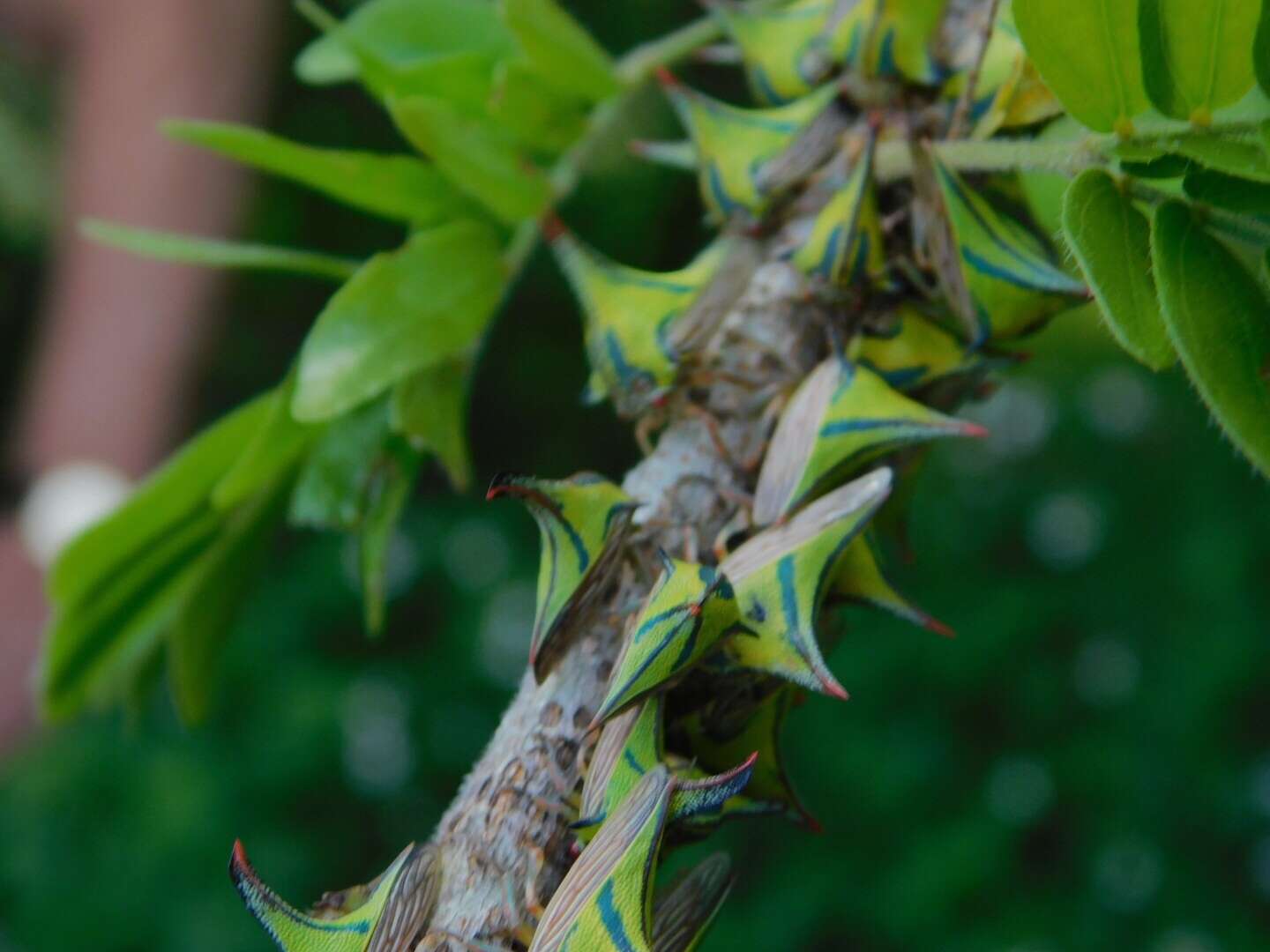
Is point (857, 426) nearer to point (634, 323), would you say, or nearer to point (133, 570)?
point (634, 323)

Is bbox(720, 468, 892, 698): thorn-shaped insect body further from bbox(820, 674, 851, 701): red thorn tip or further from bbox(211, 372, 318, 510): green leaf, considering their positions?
bbox(211, 372, 318, 510): green leaf

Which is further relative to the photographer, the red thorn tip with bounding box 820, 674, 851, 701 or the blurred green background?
the blurred green background

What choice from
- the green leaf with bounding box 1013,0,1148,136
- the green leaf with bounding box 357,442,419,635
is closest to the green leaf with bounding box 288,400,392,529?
the green leaf with bounding box 357,442,419,635

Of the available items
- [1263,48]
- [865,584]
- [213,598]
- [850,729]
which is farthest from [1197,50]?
[850,729]

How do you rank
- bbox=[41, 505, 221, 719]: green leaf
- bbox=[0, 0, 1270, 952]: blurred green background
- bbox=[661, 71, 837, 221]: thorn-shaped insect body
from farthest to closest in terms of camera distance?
bbox=[0, 0, 1270, 952]: blurred green background → bbox=[41, 505, 221, 719]: green leaf → bbox=[661, 71, 837, 221]: thorn-shaped insect body

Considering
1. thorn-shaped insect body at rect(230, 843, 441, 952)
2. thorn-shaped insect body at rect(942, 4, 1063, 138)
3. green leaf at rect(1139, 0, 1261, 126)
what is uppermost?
green leaf at rect(1139, 0, 1261, 126)

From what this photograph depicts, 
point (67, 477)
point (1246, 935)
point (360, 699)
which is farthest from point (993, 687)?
point (67, 477)
